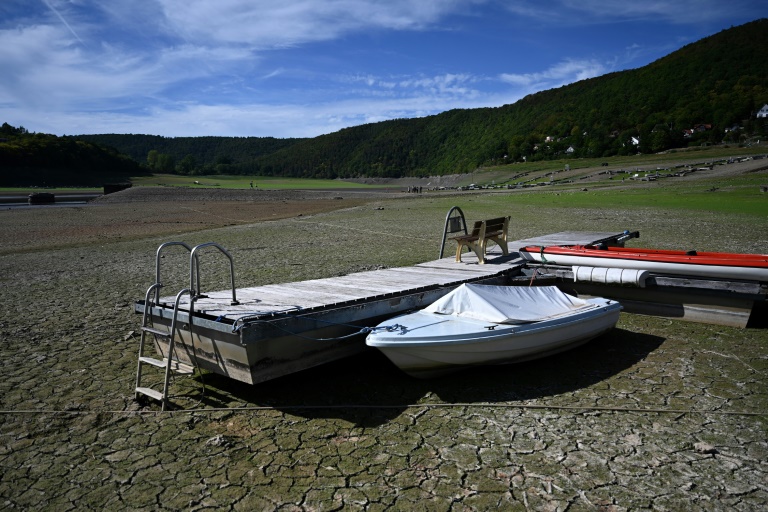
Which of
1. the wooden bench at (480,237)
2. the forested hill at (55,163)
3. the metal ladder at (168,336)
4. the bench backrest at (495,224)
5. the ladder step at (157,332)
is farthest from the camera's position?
the forested hill at (55,163)

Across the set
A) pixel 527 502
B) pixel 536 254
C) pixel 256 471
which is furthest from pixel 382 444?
pixel 536 254

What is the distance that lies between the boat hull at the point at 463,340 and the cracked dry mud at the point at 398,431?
0.97 ft

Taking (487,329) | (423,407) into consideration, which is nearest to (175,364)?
(423,407)

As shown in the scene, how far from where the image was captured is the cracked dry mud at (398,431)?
4.20 meters

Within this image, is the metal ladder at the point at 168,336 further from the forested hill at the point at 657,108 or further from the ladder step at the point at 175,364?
the forested hill at the point at 657,108

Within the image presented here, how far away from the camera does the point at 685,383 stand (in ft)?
20.5

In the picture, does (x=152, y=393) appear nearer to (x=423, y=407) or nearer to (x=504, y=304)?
(x=423, y=407)

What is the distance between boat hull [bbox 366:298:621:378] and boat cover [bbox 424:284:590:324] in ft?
0.44

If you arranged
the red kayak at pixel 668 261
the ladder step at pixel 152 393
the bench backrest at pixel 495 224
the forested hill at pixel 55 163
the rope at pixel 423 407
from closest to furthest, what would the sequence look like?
the rope at pixel 423 407, the ladder step at pixel 152 393, the red kayak at pixel 668 261, the bench backrest at pixel 495 224, the forested hill at pixel 55 163

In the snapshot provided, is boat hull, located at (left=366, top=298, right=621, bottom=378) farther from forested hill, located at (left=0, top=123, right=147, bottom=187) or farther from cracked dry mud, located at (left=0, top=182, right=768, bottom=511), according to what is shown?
forested hill, located at (left=0, top=123, right=147, bottom=187)

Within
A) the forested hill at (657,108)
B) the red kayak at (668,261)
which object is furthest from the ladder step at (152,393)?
the forested hill at (657,108)

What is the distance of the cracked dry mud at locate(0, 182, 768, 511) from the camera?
13.8ft

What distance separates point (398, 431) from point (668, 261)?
6120 millimetres

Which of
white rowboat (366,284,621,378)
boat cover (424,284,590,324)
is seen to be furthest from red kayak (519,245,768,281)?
boat cover (424,284,590,324)
